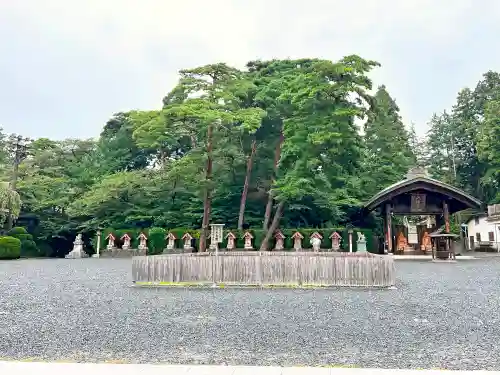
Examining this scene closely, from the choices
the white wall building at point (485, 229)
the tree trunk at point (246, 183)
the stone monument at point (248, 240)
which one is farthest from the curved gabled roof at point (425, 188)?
the tree trunk at point (246, 183)

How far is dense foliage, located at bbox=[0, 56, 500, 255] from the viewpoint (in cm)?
1955

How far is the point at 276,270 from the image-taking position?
9.06 metres

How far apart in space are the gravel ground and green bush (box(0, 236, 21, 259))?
49.3 feet

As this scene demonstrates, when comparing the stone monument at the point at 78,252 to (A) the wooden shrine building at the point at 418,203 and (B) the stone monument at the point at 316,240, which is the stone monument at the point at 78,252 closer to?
(B) the stone monument at the point at 316,240

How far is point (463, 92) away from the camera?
1553 inches

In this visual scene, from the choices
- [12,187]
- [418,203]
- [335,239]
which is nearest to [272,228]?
[335,239]

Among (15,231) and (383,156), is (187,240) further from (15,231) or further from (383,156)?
(383,156)

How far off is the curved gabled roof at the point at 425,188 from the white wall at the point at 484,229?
7641mm

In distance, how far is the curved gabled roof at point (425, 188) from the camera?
19.8 metres

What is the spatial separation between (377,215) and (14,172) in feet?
82.7

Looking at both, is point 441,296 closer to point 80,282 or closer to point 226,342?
point 226,342

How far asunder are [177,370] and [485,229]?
1218 inches

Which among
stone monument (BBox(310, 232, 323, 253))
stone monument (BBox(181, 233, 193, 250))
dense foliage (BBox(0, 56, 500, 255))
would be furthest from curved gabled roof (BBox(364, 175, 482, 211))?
stone monument (BBox(181, 233, 193, 250))

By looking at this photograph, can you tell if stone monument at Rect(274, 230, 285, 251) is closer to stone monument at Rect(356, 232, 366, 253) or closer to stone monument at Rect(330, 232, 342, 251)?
stone monument at Rect(330, 232, 342, 251)
